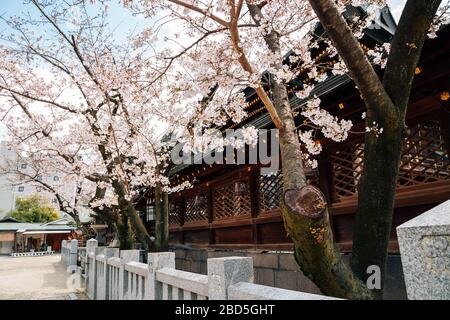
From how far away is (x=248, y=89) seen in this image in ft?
36.4

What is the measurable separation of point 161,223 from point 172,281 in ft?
16.7

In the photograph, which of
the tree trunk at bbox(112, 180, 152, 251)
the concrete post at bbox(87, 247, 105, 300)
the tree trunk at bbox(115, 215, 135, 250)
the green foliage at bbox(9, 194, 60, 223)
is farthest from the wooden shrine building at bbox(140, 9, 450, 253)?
the green foliage at bbox(9, 194, 60, 223)

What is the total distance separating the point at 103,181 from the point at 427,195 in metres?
9.41

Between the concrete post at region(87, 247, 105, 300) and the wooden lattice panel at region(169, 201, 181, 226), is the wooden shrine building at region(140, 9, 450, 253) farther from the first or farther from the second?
the concrete post at region(87, 247, 105, 300)

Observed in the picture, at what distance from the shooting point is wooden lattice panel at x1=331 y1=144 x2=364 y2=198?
243 inches

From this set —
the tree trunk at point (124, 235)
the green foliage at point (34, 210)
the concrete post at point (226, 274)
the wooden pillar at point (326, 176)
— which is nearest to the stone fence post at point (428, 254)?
the concrete post at point (226, 274)

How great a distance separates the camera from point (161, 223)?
926cm

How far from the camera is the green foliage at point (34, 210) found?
5481cm

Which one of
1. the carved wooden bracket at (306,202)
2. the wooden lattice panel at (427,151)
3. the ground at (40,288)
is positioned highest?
the wooden lattice panel at (427,151)

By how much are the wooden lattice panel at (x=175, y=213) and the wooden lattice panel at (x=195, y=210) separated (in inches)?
24.0

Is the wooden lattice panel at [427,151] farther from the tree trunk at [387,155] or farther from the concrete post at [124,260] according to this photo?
the concrete post at [124,260]

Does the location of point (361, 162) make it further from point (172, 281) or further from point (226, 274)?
point (172, 281)
